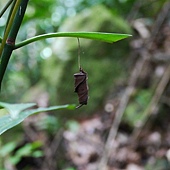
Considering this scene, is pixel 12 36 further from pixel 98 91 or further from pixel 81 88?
pixel 98 91

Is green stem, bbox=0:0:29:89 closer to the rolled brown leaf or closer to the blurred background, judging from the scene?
the rolled brown leaf

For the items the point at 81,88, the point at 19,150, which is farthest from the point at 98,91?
the point at 81,88

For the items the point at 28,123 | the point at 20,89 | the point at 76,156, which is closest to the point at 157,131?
the point at 76,156

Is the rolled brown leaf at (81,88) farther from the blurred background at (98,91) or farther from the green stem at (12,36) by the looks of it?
the blurred background at (98,91)

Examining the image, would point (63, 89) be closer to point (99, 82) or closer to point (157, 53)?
point (99, 82)

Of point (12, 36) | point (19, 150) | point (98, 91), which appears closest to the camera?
point (12, 36)

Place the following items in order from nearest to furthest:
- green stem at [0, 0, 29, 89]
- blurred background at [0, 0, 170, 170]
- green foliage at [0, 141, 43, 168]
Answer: green stem at [0, 0, 29, 89]
green foliage at [0, 141, 43, 168]
blurred background at [0, 0, 170, 170]

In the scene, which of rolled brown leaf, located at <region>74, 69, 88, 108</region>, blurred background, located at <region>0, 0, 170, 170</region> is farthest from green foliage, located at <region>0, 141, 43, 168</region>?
rolled brown leaf, located at <region>74, 69, 88, 108</region>

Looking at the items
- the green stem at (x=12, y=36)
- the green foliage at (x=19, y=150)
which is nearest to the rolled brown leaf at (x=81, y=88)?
the green stem at (x=12, y=36)
